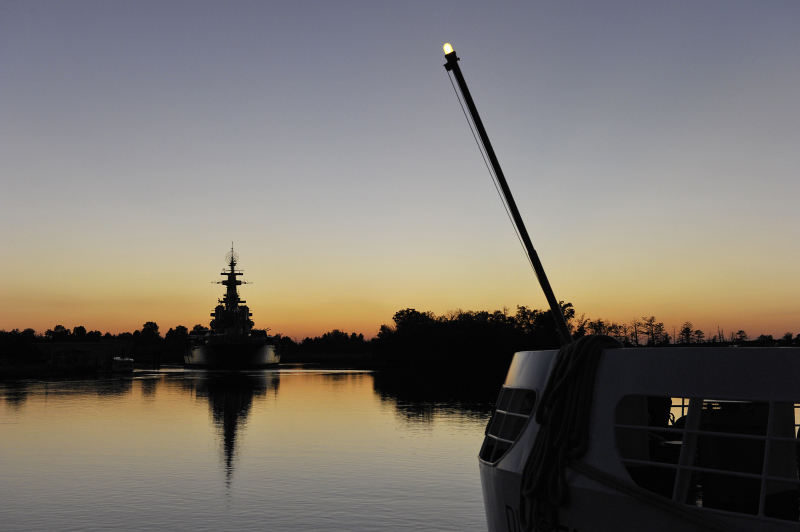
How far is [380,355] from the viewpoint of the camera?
158500 mm

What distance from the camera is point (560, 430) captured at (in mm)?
7727

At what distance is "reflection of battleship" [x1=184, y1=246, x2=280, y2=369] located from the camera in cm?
14688

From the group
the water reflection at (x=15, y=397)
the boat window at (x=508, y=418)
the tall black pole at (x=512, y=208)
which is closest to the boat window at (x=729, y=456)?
the boat window at (x=508, y=418)

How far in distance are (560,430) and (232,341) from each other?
14646cm

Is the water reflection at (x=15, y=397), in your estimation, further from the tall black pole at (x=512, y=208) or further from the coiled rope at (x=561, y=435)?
the coiled rope at (x=561, y=435)

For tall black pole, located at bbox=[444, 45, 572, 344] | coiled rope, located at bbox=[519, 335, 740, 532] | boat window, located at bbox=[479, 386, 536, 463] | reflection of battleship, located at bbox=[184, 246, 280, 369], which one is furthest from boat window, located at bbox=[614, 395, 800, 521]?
reflection of battleship, located at bbox=[184, 246, 280, 369]

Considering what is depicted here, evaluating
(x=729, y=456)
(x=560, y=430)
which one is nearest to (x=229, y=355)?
(x=560, y=430)

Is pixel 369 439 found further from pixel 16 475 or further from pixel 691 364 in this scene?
pixel 691 364

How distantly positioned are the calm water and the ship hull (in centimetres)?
9401

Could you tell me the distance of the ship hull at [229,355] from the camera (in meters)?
146

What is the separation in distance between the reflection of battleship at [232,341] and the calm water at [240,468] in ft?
312

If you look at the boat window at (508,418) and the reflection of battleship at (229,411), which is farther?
the reflection of battleship at (229,411)

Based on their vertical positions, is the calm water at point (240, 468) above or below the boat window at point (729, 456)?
below

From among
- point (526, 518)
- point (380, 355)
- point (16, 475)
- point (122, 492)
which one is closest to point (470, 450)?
point (122, 492)
